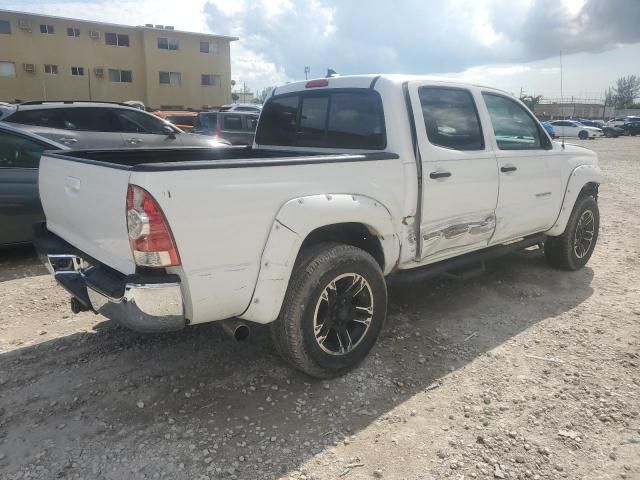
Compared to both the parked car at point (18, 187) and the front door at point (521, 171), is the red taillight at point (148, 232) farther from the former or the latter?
the parked car at point (18, 187)

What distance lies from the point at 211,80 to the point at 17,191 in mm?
38876

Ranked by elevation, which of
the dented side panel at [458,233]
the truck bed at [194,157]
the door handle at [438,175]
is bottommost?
the dented side panel at [458,233]

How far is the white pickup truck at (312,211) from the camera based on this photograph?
2441 mm

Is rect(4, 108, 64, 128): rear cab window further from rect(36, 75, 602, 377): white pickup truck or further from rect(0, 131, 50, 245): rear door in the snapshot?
rect(36, 75, 602, 377): white pickup truck

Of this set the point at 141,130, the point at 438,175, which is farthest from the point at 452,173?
the point at 141,130

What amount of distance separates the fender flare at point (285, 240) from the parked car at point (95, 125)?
17.1 feet

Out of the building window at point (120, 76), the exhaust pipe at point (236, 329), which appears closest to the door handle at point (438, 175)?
the exhaust pipe at point (236, 329)

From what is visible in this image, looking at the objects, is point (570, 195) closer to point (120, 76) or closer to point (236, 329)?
point (236, 329)

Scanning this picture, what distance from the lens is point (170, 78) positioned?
40.0 m

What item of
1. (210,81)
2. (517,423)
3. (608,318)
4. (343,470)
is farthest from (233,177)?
(210,81)

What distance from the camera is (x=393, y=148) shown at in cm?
339

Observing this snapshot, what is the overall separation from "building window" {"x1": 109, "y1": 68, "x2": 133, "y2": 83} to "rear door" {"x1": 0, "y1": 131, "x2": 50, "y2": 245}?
36.9 metres

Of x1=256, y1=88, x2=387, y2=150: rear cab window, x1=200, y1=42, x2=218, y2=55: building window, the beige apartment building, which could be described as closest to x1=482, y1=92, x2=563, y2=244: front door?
x1=256, y1=88, x2=387, y2=150: rear cab window

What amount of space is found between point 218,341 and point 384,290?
1323mm
